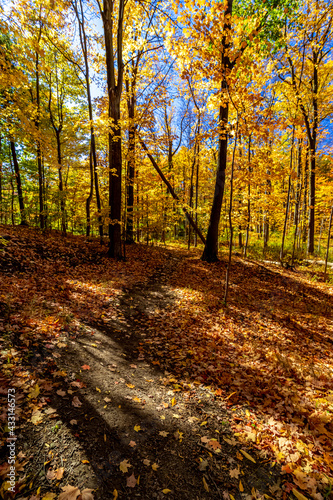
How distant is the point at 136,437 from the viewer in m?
2.69

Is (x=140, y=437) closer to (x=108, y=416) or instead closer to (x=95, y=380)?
(x=108, y=416)

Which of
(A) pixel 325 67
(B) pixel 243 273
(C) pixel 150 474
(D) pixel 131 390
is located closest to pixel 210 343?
(D) pixel 131 390

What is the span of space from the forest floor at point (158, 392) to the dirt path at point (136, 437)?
0.01 metres

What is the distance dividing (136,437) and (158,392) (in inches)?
36.7

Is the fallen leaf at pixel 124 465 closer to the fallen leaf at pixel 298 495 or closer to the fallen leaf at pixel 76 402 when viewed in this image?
the fallen leaf at pixel 76 402

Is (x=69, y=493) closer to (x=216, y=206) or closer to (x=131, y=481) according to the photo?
(x=131, y=481)

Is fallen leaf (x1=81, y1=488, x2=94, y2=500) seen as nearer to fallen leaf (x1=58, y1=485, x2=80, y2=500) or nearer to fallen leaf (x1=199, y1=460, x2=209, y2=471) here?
fallen leaf (x1=58, y1=485, x2=80, y2=500)

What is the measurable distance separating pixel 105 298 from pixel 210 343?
11.2 ft

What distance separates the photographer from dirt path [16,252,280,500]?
219cm

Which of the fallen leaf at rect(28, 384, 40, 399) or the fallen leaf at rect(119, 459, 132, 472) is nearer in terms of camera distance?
the fallen leaf at rect(119, 459, 132, 472)

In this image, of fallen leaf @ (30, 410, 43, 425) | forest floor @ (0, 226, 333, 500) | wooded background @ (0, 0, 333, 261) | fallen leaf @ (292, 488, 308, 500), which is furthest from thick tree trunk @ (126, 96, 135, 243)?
fallen leaf @ (292, 488, 308, 500)

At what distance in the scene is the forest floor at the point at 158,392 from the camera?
7.35 ft

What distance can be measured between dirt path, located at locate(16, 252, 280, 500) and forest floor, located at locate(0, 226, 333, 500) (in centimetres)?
1

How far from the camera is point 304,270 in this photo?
12.3 m
